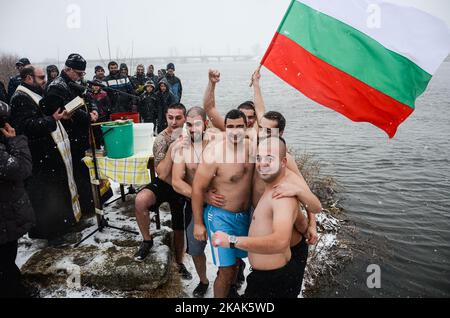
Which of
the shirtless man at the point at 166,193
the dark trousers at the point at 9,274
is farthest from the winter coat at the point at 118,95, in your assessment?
the dark trousers at the point at 9,274

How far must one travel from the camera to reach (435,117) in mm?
19328

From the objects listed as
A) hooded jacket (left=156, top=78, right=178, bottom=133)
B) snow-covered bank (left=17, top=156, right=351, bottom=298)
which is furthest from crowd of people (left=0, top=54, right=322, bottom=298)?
hooded jacket (left=156, top=78, right=178, bottom=133)

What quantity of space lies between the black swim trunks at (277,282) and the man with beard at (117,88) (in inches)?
267

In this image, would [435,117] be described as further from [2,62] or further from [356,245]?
[2,62]

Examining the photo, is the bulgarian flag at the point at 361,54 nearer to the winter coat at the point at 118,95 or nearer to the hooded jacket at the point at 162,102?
the hooded jacket at the point at 162,102

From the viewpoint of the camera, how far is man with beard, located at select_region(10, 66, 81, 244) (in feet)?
12.0

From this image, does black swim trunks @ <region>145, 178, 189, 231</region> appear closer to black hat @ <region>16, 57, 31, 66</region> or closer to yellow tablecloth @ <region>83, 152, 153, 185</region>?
yellow tablecloth @ <region>83, 152, 153, 185</region>

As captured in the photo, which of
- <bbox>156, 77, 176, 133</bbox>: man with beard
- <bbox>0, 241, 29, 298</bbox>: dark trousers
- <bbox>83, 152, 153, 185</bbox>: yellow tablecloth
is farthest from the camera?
<bbox>156, 77, 176, 133</bbox>: man with beard

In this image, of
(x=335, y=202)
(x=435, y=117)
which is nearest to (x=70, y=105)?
(x=335, y=202)

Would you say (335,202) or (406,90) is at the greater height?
(406,90)

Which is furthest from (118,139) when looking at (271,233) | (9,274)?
(271,233)

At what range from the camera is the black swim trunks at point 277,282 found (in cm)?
272

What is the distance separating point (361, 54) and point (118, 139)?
10.8ft
